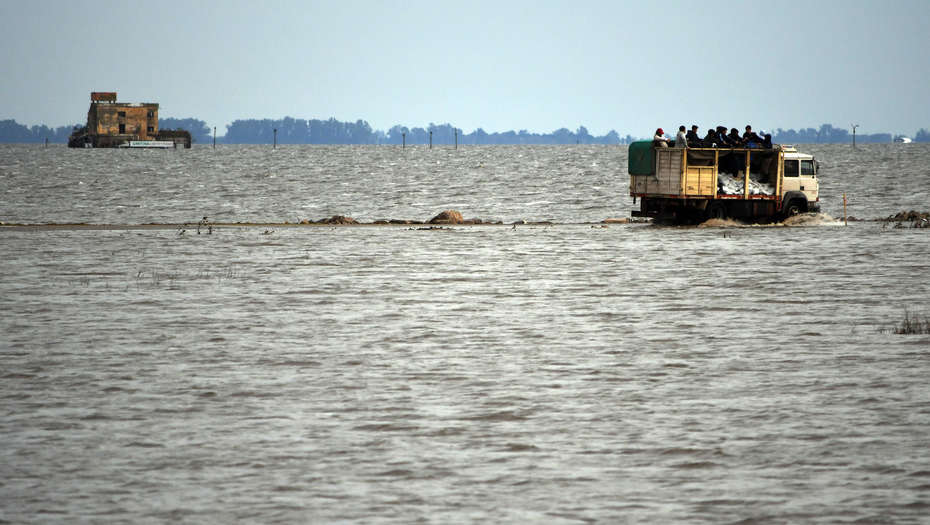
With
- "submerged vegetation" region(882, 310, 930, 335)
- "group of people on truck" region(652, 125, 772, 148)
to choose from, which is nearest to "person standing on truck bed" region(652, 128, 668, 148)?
"group of people on truck" region(652, 125, 772, 148)

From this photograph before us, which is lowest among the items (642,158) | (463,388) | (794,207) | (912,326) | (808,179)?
(463,388)

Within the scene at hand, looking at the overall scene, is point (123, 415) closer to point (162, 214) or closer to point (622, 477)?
point (622, 477)

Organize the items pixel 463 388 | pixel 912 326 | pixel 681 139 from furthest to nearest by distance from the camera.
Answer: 1. pixel 681 139
2. pixel 912 326
3. pixel 463 388

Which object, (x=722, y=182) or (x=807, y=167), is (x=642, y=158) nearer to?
(x=722, y=182)

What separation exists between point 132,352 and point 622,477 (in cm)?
806

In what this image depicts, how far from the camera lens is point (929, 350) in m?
15.3

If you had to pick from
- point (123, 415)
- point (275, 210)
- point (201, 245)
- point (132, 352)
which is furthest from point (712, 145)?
point (123, 415)

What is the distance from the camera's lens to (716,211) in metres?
41.3

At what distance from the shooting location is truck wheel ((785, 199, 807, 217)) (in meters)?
41.2

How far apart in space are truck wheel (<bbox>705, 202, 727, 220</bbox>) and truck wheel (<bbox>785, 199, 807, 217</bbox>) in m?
2.03

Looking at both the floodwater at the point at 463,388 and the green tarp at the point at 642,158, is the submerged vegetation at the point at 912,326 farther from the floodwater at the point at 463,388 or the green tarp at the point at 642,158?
the green tarp at the point at 642,158

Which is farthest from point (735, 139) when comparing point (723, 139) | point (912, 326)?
point (912, 326)

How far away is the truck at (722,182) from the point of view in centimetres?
4022

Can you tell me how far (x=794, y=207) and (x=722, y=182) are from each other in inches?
104
